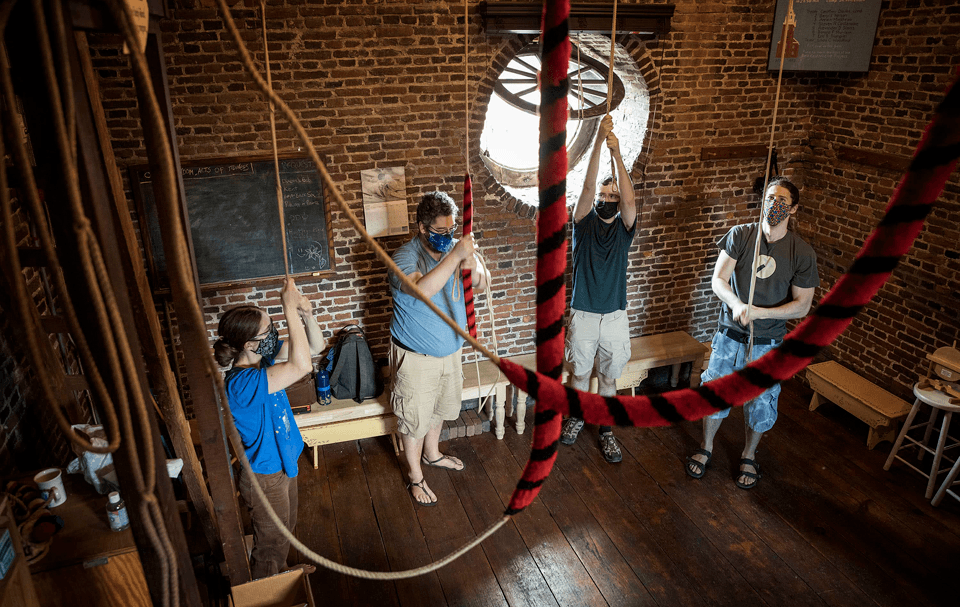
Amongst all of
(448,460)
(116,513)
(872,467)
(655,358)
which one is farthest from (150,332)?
(872,467)

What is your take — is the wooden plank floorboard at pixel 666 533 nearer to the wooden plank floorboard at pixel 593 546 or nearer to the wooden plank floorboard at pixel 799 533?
the wooden plank floorboard at pixel 593 546

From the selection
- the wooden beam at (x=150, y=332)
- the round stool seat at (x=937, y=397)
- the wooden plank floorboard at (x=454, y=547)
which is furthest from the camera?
the round stool seat at (x=937, y=397)

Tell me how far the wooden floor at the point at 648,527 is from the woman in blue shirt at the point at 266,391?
25.4 inches

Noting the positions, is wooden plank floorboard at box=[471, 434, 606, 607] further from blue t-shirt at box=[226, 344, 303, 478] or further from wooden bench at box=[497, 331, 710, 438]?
blue t-shirt at box=[226, 344, 303, 478]

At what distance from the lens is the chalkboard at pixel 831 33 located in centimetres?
396

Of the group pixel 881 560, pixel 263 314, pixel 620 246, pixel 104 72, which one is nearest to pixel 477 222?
pixel 620 246

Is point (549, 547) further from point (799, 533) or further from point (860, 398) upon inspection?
point (860, 398)

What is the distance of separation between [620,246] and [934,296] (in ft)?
7.26

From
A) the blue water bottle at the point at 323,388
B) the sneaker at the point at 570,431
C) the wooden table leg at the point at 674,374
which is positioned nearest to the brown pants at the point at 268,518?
the blue water bottle at the point at 323,388

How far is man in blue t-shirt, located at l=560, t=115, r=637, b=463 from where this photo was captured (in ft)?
11.0

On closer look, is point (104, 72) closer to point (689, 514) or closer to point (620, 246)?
Result: point (620, 246)

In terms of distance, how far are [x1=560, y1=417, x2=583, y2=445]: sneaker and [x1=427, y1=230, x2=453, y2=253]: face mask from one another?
61.2 inches

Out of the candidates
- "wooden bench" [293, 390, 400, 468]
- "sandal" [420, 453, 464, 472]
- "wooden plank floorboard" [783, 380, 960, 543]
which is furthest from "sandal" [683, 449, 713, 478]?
"wooden bench" [293, 390, 400, 468]

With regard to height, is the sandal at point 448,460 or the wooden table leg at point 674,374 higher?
the wooden table leg at point 674,374
